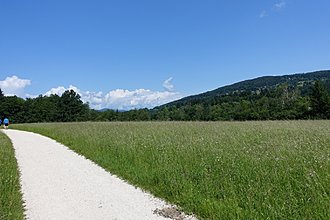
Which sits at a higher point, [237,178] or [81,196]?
[237,178]

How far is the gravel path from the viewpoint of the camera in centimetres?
580

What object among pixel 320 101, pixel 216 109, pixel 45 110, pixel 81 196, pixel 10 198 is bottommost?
pixel 81 196

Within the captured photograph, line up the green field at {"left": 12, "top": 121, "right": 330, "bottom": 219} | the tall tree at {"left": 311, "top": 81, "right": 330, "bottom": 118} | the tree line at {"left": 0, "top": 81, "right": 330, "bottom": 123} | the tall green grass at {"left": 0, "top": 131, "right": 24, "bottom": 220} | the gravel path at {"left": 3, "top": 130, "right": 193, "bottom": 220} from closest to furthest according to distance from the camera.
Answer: the green field at {"left": 12, "top": 121, "right": 330, "bottom": 219}
the tall green grass at {"left": 0, "top": 131, "right": 24, "bottom": 220}
the gravel path at {"left": 3, "top": 130, "right": 193, "bottom": 220}
the tall tree at {"left": 311, "top": 81, "right": 330, "bottom": 118}
the tree line at {"left": 0, "top": 81, "right": 330, "bottom": 123}

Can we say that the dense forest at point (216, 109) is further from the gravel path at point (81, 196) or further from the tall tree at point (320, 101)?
the gravel path at point (81, 196)

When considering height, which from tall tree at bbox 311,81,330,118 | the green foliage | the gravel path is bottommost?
the gravel path

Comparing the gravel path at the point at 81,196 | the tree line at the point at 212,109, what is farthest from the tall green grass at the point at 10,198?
the tree line at the point at 212,109

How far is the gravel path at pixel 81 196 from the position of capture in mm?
5801

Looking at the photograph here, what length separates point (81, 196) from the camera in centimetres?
700

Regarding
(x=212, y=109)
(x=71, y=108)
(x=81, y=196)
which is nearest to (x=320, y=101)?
(x=212, y=109)

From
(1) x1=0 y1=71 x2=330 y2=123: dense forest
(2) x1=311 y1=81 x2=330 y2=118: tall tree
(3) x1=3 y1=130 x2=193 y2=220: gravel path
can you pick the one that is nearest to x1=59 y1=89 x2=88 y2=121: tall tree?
(1) x1=0 y1=71 x2=330 y2=123: dense forest

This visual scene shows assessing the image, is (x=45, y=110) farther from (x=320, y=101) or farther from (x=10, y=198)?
(x=10, y=198)

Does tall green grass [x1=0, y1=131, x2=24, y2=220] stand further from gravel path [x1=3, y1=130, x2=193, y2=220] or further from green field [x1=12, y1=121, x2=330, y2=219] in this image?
green field [x1=12, y1=121, x2=330, y2=219]

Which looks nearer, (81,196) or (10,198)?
(10,198)

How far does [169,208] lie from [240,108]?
2750 inches
